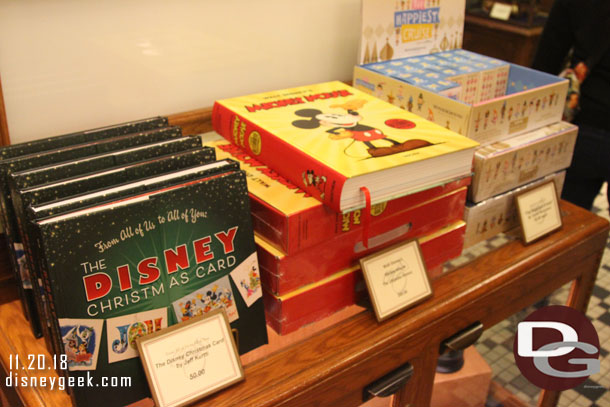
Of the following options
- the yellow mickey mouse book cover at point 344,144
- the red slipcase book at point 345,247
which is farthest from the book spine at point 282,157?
the red slipcase book at point 345,247

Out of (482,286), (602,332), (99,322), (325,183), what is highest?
(325,183)

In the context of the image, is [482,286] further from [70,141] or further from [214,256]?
[70,141]

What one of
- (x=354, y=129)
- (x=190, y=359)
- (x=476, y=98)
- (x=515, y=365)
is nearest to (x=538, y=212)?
(x=476, y=98)

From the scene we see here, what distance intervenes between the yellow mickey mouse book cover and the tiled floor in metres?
0.31

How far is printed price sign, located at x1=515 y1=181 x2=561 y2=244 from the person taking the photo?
1233mm

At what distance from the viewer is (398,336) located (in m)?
0.98

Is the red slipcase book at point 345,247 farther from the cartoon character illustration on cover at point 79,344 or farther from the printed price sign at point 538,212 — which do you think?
the cartoon character illustration on cover at point 79,344

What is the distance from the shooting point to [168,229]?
0.77 meters

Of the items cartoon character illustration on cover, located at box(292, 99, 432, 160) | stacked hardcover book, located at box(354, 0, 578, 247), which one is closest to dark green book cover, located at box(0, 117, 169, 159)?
cartoon character illustration on cover, located at box(292, 99, 432, 160)

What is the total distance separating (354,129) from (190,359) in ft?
1.66

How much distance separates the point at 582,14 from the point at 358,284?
1.28m

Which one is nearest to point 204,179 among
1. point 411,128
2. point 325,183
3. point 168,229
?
point 168,229

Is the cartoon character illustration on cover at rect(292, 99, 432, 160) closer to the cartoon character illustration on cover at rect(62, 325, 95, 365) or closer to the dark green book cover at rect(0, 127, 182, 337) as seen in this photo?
the dark green book cover at rect(0, 127, 182, 337)

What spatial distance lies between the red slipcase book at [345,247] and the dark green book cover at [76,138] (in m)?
0.30
